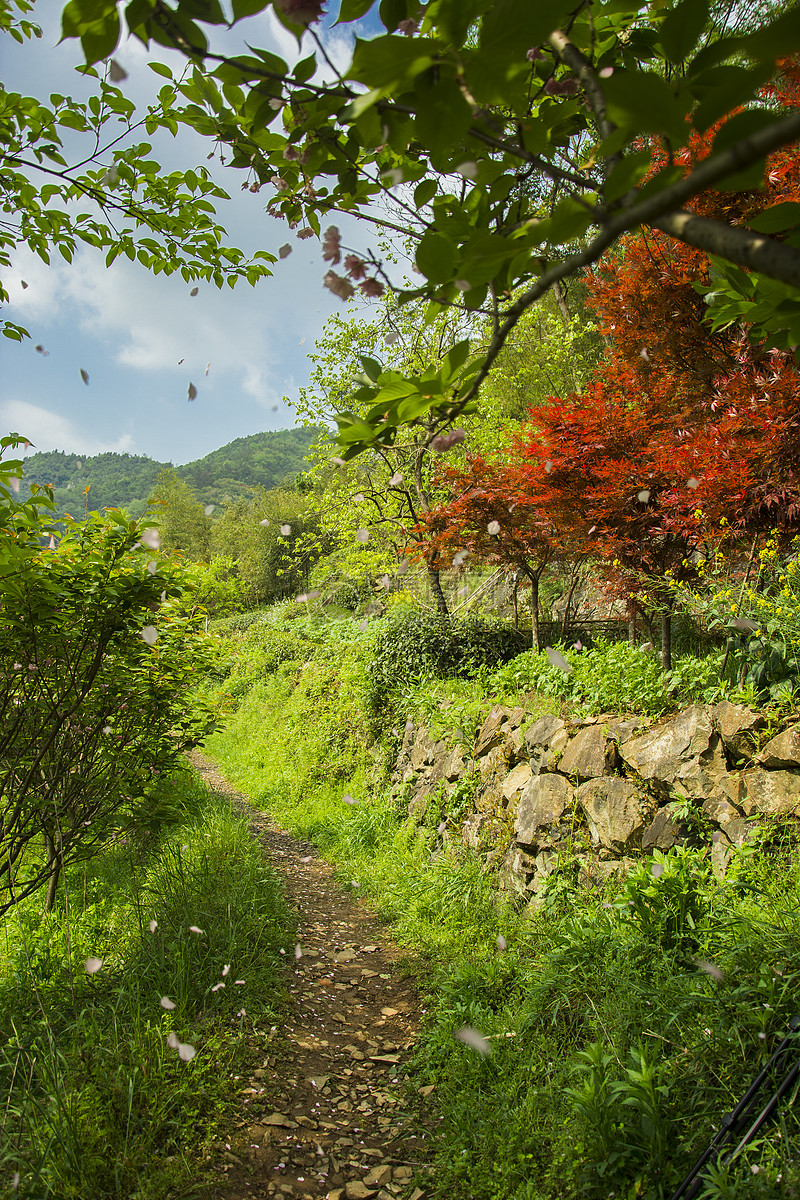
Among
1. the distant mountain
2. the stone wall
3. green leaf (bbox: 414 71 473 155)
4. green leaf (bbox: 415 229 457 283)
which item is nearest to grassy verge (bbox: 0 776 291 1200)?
the stone wall

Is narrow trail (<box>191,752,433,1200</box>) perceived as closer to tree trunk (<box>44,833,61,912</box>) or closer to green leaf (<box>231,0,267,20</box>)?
tree trunk (<box>44,833,61,912</box>)

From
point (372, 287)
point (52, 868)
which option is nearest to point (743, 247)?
point (372, 287)

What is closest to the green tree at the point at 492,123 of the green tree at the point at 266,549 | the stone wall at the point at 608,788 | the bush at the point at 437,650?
the stone wall at the point at 608,788

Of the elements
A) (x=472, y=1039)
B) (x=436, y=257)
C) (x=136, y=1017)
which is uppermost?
(x=436, y=257)

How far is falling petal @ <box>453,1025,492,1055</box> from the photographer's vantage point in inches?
99.0

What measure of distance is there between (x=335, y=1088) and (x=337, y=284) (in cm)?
313

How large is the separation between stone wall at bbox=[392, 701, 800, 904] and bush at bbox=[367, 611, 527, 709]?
1.70m

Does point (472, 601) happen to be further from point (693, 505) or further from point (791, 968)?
point (791, 968)

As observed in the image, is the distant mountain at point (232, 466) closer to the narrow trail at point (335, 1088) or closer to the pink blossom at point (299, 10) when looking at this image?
the narrow trail at point (335, 1088)

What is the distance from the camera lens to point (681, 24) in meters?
0.72

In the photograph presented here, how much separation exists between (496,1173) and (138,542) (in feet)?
9.16

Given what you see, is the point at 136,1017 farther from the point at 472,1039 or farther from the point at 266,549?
the point at 266,549

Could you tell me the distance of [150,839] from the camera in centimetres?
458

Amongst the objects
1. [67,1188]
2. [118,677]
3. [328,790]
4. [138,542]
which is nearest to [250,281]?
[138,542]
